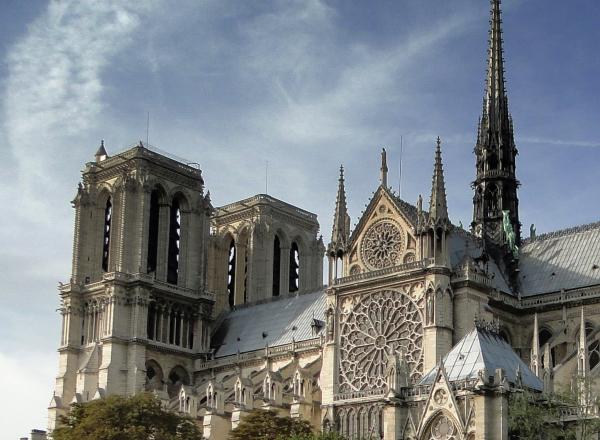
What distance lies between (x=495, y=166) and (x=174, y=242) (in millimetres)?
24206

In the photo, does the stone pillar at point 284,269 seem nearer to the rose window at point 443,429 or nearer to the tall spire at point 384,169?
the tall spire at point 384,169

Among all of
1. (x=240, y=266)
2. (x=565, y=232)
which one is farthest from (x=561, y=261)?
(x=240, y=266)

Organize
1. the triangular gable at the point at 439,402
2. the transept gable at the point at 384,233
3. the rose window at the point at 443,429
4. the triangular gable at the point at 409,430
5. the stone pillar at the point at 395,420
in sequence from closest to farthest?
the rose window at the point at 443,429
the triangular gable at the point at 439,402
the triangular gable at the point at 409,430
the stone pillar at the point at 395,420
the transept gable at the point at 384,233

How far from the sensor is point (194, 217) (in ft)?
306

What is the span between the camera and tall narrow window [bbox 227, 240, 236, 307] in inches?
3971

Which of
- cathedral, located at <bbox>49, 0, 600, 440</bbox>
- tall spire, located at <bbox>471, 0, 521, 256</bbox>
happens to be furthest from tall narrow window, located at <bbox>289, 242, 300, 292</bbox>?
tall spire, located at <bbox>471, 0, 521, 256</bbox>

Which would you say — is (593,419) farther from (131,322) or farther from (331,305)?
(131,322)

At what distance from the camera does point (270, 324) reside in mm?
89500

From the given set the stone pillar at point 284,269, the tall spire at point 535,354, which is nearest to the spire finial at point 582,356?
the tall spire at point 535,354

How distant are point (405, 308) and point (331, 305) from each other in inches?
210

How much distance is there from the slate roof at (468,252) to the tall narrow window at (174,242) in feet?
82.7

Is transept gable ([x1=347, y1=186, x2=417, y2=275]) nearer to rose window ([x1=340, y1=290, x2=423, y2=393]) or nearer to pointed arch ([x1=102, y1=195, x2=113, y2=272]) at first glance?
rose window ([x1=340, y1=290, x2=423, y2=393])

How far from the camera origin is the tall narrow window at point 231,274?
10088 centimetres

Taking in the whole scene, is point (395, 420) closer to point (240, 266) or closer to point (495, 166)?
point (495, 166)
